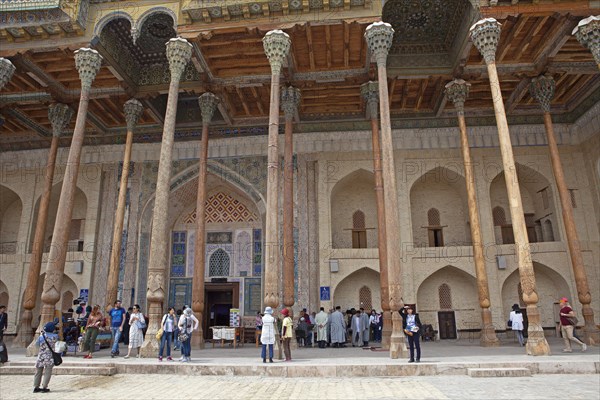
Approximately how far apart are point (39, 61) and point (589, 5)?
12.6 meters

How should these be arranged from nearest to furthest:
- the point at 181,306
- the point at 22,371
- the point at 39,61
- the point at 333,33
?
the point at 22,371
the point at 333,33
the point at 39,61
the point at 181,306

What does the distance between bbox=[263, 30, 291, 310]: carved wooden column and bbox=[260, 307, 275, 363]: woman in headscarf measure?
50 cm

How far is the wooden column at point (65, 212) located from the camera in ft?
28.8

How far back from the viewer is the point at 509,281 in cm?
1369

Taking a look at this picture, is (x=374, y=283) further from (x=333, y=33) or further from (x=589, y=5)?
(x=589, y=5)

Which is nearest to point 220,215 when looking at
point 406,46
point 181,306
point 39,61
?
point 181,306

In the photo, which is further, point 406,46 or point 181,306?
point 181,306

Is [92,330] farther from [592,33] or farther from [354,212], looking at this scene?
[592,33]

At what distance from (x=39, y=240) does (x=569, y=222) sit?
532 inches

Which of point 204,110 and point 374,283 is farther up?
point 204,110

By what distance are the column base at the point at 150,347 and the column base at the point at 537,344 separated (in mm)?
6533


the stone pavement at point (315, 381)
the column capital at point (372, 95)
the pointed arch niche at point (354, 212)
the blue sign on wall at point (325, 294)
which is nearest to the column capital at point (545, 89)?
the column capital at point (372, 95)

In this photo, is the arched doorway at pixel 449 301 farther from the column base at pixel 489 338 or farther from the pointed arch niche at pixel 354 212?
the column base at pixel 489 338

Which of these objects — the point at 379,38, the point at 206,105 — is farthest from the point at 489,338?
the point at 206,105
